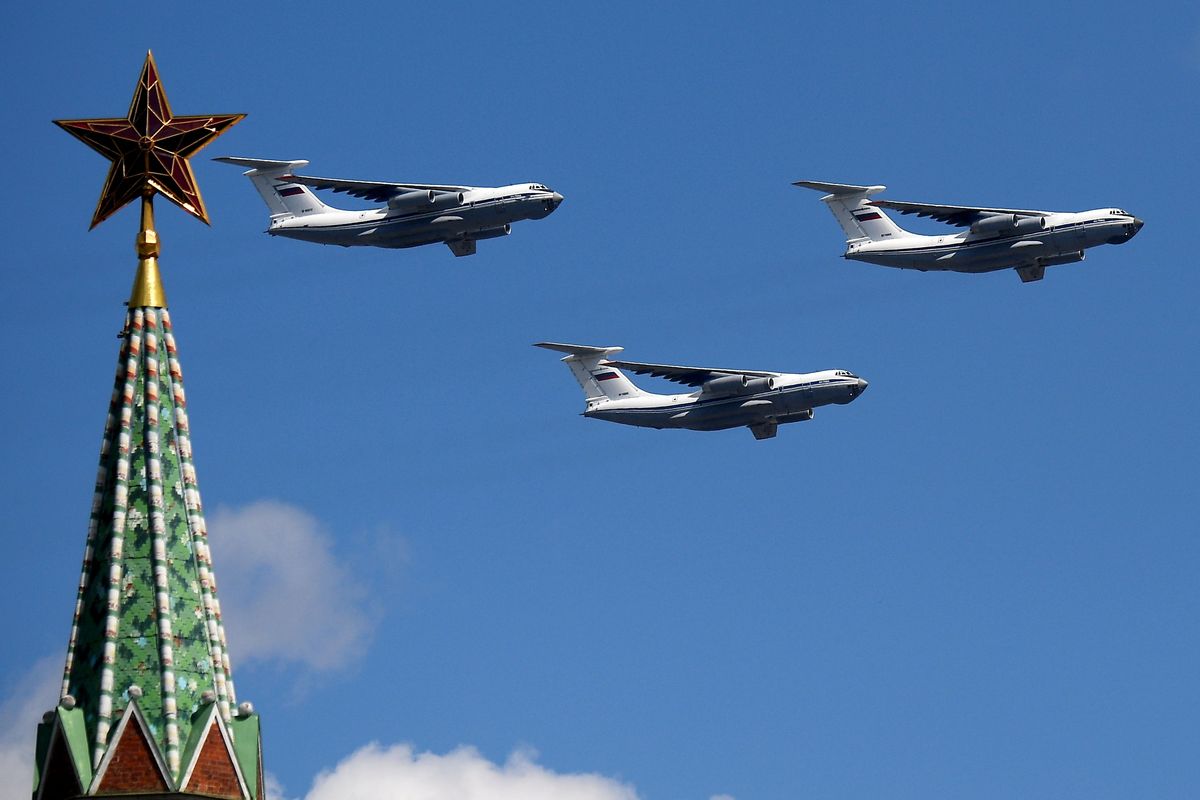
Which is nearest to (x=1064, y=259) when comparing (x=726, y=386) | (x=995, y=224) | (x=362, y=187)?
(x=995, y=224)

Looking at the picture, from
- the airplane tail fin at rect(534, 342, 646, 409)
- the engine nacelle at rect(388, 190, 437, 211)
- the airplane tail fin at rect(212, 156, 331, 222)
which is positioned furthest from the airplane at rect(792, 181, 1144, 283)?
the airplane tail fin at rect(212, 156, 331, 222)

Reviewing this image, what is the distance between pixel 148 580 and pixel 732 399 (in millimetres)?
70047

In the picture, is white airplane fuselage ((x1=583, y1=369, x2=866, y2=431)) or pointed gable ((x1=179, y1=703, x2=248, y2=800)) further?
white airplane fuselage ((x1=583, y1=369, x2=866, y2=431))

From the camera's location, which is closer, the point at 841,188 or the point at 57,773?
the point at 57,773

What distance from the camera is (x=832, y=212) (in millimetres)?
129750

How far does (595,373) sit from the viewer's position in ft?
424

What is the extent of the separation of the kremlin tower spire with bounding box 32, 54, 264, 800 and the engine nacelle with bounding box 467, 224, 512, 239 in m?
62.5

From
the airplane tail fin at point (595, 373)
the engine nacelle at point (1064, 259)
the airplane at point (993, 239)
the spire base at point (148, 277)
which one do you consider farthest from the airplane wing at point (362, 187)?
the spire base at point (148, 277)

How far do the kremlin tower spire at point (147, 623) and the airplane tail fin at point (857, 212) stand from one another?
2982 inches

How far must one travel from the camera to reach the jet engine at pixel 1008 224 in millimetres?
116250

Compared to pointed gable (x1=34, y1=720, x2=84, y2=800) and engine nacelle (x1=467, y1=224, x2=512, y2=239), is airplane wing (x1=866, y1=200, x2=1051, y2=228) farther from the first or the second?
pointed gable (x1=34, y1=720, x2=84, y2=800)

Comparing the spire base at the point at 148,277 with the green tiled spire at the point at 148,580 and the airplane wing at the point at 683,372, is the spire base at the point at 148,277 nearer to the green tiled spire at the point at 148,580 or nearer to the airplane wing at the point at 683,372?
the green tiled spire at the point at 148,580

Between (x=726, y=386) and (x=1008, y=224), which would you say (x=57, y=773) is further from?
(x=1008, y=224)

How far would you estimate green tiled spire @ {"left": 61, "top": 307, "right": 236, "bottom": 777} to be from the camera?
49.3 m
